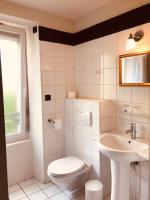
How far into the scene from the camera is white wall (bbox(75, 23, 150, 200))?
1853mm

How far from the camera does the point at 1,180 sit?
510mm

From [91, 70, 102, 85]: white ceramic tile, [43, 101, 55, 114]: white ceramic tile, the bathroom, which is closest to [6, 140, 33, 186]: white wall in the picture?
the bathroom

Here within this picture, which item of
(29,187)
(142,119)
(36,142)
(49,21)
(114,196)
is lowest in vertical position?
(29,187)

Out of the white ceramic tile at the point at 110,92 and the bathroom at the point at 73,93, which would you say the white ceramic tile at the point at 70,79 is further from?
the white ceramic tile at the point at 110,92

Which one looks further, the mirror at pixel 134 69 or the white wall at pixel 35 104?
the white wall at pixel 35 104

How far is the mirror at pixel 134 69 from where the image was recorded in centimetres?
180

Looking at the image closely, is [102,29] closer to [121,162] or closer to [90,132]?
[90,132]

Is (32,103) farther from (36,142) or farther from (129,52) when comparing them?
(129,52)

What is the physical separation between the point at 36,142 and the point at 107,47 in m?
1.61

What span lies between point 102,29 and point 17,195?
2.34 m

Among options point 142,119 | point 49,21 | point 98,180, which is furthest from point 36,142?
point 49,21

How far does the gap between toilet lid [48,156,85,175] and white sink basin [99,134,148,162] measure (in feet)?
1.45

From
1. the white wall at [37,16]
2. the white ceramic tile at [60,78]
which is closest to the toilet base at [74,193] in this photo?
the white ceramic tile at [60,78]

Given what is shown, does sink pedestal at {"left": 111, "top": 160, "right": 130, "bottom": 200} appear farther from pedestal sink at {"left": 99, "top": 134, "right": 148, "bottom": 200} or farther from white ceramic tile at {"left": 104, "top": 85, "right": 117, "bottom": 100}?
white ceramic tile at {"left": 104, "top": 85, "right": 117, "bottom": 100}
